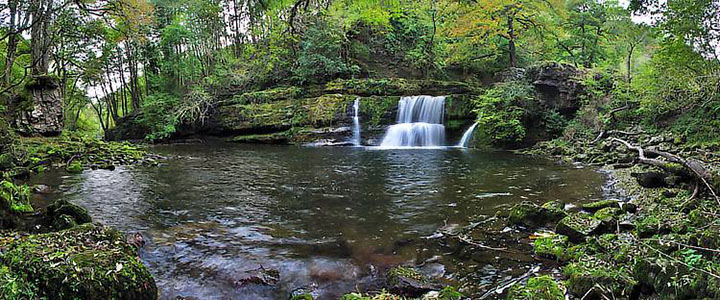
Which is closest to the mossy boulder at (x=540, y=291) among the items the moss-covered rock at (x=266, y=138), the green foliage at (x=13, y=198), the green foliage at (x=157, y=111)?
the green foliage at (x=13, y=198)

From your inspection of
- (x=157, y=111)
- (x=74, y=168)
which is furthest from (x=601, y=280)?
(x=157, y=111)

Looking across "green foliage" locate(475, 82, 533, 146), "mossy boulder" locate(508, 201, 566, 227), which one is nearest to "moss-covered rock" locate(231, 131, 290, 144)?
"green foliage" locate(475, 82, 533, 146)

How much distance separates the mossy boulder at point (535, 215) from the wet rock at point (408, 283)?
6.93ft

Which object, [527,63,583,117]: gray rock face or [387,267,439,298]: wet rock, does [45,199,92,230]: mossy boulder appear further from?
[527,63,583,117]: gray rock face

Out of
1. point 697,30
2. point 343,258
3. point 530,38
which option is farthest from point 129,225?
point 530,38

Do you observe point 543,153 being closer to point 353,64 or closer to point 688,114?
point 688,114

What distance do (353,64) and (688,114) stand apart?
17.8 meters

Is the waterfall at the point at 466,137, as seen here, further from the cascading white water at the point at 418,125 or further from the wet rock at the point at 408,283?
the wet rock at the point at 408,283

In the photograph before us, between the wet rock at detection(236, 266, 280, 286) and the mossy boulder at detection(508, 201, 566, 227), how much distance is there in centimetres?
320

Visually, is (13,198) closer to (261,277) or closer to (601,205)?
(261,277)

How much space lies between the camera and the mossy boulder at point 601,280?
297cm

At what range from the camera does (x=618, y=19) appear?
18.0 metres

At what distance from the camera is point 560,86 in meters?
17.4

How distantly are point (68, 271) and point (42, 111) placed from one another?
14.5m
